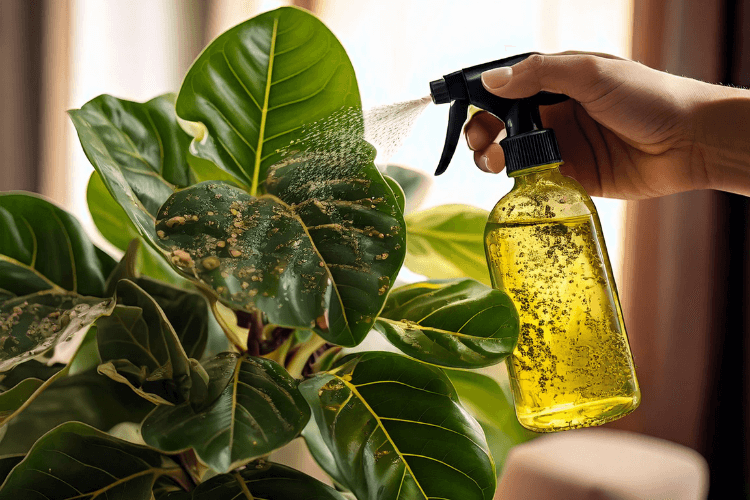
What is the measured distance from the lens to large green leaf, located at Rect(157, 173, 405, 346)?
315 millimetres

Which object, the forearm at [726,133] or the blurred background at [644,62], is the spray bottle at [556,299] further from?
the blurred background at [644,62]

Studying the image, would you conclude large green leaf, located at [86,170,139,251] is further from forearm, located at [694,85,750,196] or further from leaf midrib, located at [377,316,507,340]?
forearm, located at [694,85,750,196]

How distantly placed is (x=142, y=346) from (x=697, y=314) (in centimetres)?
130

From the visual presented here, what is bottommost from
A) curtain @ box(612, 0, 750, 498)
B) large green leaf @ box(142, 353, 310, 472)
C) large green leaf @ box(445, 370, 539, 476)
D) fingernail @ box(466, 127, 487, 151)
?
curtain @ box(612, 0, 750, 498)

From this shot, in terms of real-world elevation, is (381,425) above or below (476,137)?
below

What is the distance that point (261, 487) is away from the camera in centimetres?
37

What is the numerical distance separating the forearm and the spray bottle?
206mm

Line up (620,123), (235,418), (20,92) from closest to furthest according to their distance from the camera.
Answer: (235,418)
(620,123)
(20,92)

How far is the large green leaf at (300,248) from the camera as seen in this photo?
1.03 ft

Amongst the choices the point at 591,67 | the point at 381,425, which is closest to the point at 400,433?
the point at 381,425

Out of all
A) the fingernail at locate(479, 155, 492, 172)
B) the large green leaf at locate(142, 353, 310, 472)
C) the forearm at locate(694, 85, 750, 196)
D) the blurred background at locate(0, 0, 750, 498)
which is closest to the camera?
the large green leaf at locate(142, 353, 310, 472)

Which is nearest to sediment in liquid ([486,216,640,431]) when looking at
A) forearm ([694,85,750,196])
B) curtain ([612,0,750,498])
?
forearm ([694,85,750,196])

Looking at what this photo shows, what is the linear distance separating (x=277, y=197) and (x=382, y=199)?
0.25 feet

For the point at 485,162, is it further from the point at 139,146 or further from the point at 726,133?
the point at 139,146
